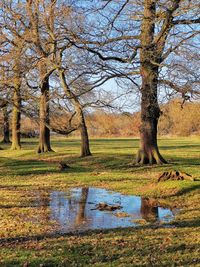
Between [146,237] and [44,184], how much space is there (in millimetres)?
9604

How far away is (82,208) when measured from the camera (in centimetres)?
1280

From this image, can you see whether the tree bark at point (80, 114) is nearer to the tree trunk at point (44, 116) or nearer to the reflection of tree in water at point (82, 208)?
the tree trunk at point (44, 116)

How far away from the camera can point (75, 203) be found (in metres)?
13.6

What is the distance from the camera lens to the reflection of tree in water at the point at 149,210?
11.2 meters

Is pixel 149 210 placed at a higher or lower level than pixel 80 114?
lower

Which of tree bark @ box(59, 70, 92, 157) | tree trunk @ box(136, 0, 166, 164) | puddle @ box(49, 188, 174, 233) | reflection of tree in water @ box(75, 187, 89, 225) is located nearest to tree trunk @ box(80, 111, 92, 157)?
tree bark @ box(59, 70, 92, 157)

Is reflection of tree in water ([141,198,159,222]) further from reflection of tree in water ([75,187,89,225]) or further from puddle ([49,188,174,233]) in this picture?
reflection of tree in water ([75,187,89,225])

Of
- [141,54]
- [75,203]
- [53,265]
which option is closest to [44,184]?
[75,203]

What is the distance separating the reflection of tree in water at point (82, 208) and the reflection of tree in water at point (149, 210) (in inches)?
60.7

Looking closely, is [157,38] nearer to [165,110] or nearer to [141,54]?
[141,54]

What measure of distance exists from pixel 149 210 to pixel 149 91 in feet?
34.7

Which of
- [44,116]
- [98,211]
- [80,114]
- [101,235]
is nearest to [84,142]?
[80,114]

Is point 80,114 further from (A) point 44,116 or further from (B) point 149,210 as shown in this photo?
(B) point 149,210

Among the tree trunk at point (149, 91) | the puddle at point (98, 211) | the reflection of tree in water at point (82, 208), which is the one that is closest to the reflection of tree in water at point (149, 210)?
the puddle at point (98, 211)
